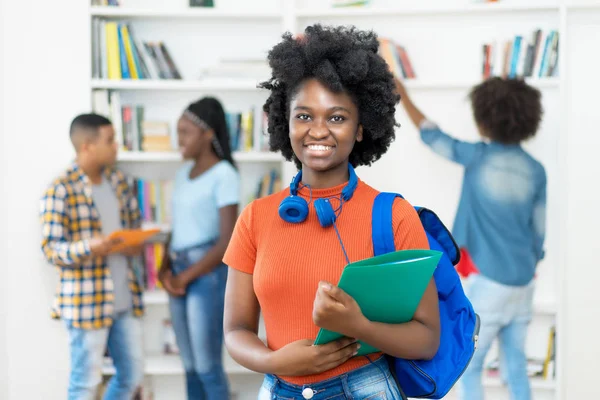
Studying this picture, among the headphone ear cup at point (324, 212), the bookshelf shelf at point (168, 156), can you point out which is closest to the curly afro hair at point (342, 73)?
the headphone ear cup at point (324, 212)

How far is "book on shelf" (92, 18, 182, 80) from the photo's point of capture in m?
3.59

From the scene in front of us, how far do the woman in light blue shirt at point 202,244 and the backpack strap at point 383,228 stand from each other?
1849mm

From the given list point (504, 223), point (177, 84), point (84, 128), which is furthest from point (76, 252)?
point (504, 223)

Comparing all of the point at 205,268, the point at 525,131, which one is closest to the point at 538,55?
the point at 525,131

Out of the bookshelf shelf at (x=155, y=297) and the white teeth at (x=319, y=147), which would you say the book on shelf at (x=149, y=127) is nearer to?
the bookshelf shelf at (x=155, y=297)

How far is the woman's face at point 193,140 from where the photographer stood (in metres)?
3.33

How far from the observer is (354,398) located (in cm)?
136

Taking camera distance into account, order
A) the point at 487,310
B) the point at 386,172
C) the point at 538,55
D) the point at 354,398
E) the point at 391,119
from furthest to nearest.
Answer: the point at 386,172, the point at 538,55, the point at 487,310, the point at 391,119, the point at 354,398

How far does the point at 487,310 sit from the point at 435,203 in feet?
2.58

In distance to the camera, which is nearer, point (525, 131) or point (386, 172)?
point (525, 131)

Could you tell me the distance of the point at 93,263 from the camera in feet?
9.99

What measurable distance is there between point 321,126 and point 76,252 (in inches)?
71.3

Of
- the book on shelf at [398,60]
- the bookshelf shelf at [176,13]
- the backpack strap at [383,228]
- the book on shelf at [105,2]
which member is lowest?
the backpack strap at [383,228]

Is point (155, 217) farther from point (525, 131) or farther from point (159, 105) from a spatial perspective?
point (525, 131)
